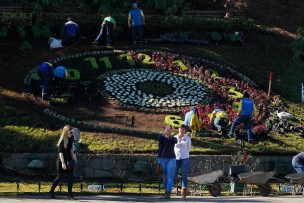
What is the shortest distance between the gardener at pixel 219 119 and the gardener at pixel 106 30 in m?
7.80

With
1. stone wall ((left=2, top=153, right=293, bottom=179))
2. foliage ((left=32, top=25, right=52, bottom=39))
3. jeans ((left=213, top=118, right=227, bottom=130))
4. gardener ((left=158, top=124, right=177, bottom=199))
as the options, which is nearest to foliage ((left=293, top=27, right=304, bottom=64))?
jeans ((left=213, top=118, right=227, bottom=130))

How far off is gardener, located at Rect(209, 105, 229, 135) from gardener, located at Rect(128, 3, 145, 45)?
25.7 ft

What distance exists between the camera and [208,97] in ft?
100

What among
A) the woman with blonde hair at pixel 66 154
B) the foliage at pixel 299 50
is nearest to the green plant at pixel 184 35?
the foliage at pixel 299 50

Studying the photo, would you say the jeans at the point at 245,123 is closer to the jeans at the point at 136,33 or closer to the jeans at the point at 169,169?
the jeans at the point at 169,169

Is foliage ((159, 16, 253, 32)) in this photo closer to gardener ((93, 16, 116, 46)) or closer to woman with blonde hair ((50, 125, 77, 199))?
gardener ((93, 16, 116, 46))

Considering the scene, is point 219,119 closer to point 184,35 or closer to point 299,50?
point 184,35

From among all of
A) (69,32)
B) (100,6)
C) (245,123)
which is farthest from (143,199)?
(100,6)

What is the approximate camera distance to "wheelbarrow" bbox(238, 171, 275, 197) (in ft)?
72.0

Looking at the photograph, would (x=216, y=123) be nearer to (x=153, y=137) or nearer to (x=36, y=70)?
(x=153, y=137)

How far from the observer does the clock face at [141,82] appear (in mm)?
29438

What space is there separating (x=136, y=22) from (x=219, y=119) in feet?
28.8

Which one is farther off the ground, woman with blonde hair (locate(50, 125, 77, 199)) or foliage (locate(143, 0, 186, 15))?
foliage (locate(143, 0, 186, 15))

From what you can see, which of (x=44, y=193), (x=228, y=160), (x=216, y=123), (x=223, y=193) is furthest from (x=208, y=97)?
(x=44, y=193)
